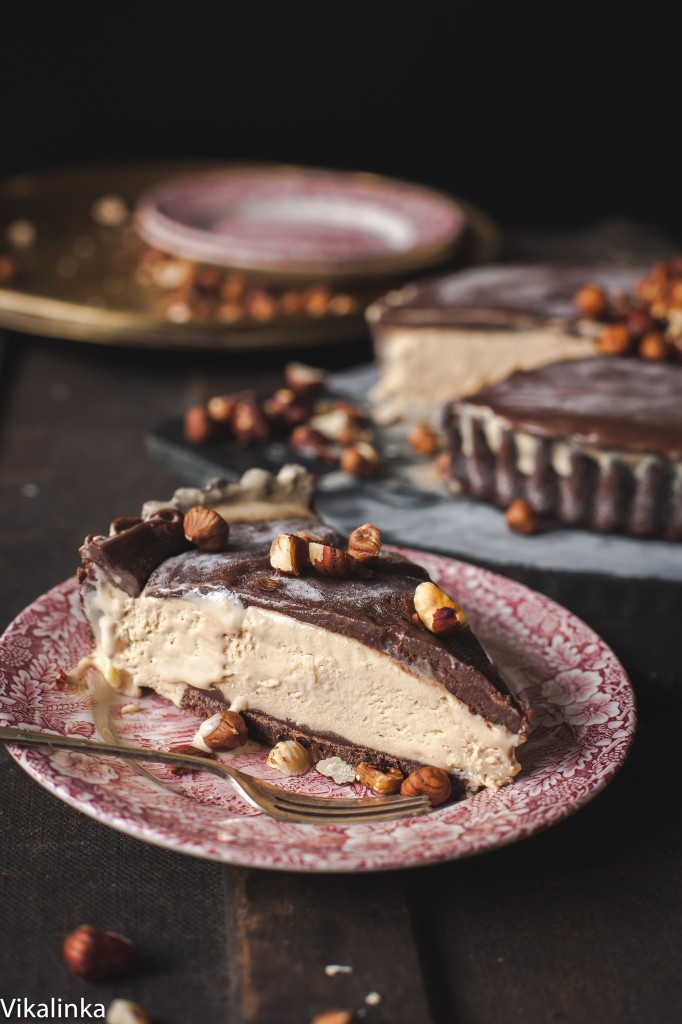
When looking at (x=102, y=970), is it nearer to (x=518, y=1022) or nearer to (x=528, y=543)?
(x=518, y=1022)

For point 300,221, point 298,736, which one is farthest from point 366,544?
point 300,221

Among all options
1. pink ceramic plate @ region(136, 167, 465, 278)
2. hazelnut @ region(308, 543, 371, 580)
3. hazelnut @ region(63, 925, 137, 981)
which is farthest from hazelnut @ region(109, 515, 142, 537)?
pink ceramic plate @ region(136, 167, 465, 278)

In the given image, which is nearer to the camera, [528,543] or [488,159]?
[528,543]

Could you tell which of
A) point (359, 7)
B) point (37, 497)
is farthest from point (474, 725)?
point (359, 7)

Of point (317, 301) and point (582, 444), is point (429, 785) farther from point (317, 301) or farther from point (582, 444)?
point (317, 301)

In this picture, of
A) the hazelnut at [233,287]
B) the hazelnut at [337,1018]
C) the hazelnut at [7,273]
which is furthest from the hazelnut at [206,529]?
the hazelnut at [7,273]

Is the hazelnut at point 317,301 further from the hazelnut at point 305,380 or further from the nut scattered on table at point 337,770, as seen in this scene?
A: the nut scattered on table at point 337,770

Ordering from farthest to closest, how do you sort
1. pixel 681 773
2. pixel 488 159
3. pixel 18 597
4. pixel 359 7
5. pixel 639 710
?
pixel 488 159 → pixel 359 7 → pixel 18 597 → pixel 639 710 → pixel 681 773
